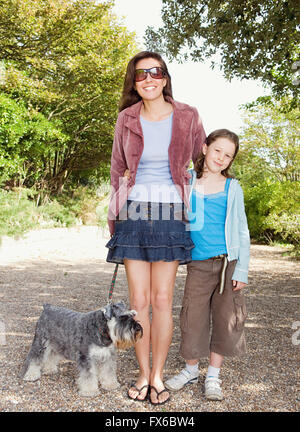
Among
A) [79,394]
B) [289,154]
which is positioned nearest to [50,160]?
[289,154]

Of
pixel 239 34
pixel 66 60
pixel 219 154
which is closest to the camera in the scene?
pixel 219 154

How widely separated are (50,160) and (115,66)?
6328 mm

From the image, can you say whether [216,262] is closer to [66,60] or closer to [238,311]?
[238,311]

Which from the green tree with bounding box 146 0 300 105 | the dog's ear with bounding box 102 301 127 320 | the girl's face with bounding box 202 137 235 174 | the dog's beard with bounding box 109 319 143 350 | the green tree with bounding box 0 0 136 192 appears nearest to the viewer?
the dog's beard with bounding box 109 319 143 350

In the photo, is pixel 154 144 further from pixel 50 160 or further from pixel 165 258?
pixel 50 160

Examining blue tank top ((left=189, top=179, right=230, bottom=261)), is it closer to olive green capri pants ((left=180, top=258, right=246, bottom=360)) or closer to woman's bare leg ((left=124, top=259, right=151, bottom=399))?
olive green capri pants ((left=180, top=258, right=246, bottom=360))

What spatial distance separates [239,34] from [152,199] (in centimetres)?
445

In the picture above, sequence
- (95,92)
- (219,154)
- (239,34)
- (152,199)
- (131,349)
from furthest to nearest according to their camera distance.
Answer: (95,92)
(239,34)
(131,349)
(219,154)
(152,199)

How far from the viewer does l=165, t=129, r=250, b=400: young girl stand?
277cm

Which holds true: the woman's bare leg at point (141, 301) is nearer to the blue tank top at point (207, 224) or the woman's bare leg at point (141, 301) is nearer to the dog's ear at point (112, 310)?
the dog's ear at point (112, 310)

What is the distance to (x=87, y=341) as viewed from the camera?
9.18 ft

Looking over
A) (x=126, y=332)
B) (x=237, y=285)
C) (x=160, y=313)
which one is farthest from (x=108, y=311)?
(x=237, y=285)

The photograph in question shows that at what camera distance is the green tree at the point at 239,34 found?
5590 millimetres

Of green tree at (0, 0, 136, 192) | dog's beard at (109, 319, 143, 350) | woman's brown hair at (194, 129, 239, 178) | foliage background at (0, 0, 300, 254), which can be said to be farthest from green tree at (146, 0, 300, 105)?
green tree at (0, 0, 136, 192)
